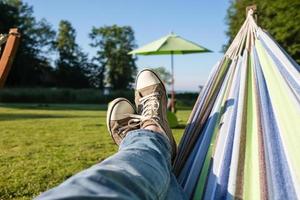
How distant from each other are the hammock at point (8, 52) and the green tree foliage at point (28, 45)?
31.9 meters

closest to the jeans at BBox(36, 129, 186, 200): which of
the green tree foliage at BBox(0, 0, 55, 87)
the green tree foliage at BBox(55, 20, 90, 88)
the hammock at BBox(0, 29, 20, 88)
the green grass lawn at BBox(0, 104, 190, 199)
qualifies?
the hammock at BBox(0, 29, 20, 88)

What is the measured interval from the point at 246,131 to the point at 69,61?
141ft

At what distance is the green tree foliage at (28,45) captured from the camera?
35897 millimetres

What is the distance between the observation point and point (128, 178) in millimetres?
989

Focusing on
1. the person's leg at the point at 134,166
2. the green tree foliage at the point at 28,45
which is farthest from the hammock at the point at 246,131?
the green tree foliage at the point at 28,45

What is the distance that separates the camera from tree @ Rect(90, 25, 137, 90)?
43750 millimetres

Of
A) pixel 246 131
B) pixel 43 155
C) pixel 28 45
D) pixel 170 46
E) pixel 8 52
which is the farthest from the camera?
pixel 28 45

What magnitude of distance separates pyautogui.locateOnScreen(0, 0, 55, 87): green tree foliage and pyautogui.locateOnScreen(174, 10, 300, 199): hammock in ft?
107

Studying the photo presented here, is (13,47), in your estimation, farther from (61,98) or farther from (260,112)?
(61,98)

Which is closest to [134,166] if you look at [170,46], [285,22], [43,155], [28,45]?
[43,155]

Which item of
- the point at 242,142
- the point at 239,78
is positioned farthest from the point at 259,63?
the point at 242,142

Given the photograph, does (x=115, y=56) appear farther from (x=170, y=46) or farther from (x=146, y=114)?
(x=146, y=114)

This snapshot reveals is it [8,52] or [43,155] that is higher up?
[8,52]

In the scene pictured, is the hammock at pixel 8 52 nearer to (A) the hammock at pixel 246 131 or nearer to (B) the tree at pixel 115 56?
(A) the hammock at pixel 246 131
